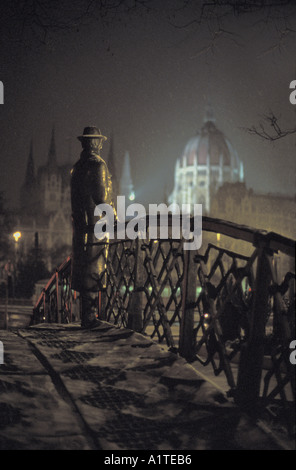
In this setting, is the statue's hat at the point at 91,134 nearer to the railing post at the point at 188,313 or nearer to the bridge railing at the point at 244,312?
the bridge railing at the point at 244,312

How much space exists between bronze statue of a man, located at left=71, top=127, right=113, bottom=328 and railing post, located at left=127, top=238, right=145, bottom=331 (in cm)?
129

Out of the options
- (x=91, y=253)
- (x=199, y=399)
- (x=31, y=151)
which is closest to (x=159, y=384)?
(x=199, y=399)

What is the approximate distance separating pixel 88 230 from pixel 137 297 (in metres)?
1.80

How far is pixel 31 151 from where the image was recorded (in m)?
161

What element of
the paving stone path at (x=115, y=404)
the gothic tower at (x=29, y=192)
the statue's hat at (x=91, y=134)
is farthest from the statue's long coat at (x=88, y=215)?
the gothic tower at (x=29, y=192)

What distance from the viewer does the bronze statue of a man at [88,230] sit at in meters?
7.51

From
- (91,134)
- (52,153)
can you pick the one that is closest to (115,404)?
(91,134)

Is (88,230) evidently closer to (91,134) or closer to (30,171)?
(91,134)

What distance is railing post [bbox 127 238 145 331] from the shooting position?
20.4ft

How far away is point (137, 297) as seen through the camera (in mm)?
6219

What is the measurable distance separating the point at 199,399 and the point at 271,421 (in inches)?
21.9

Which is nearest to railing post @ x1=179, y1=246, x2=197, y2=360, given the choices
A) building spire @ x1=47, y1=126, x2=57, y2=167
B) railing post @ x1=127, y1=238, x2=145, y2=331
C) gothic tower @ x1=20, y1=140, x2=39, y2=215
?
railing post @ x1=127, y1=238, x2=145, y2=331

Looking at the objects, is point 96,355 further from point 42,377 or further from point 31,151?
point 31,151

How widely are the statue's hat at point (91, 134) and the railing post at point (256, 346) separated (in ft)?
15.3
